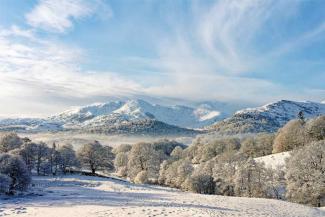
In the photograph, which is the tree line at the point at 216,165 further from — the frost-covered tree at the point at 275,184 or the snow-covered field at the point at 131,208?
the snow-covered field at the point at 131,208

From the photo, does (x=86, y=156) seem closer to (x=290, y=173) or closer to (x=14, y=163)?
(x=14, y=163)

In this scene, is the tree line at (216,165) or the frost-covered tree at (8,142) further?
the frost-covered tree at (8,142)

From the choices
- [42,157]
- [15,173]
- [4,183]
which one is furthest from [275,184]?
[42,157]

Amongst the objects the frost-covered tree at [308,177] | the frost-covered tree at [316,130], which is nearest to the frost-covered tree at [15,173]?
the frost-covered tree at [308,177]

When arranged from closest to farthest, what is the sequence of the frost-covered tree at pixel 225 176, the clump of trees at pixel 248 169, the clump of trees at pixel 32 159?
Answer: the clump of trees at pixel 32 159 → the clump of trees at pixel 248 169 → the frost-covered tree at pixel 225 176

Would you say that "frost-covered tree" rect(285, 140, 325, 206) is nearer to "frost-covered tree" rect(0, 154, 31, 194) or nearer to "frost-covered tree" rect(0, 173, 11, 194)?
"frost-covered tree" rect(0, 154, 31, 194)

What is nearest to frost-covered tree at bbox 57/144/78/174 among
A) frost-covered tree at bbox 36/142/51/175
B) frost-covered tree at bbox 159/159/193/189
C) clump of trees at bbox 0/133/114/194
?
clump of trees at bbox 0/133/114/194

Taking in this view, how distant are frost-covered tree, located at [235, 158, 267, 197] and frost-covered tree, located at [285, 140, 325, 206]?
32.5 feet

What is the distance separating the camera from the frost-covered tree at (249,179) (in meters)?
78.2

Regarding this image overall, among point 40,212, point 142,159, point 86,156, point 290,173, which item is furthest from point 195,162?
point 40,212

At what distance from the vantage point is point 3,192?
6031 centimetres

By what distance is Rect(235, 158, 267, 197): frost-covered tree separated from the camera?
78.2 metres

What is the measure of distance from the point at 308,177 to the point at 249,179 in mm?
15464

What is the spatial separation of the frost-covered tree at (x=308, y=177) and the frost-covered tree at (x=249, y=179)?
390 inches
